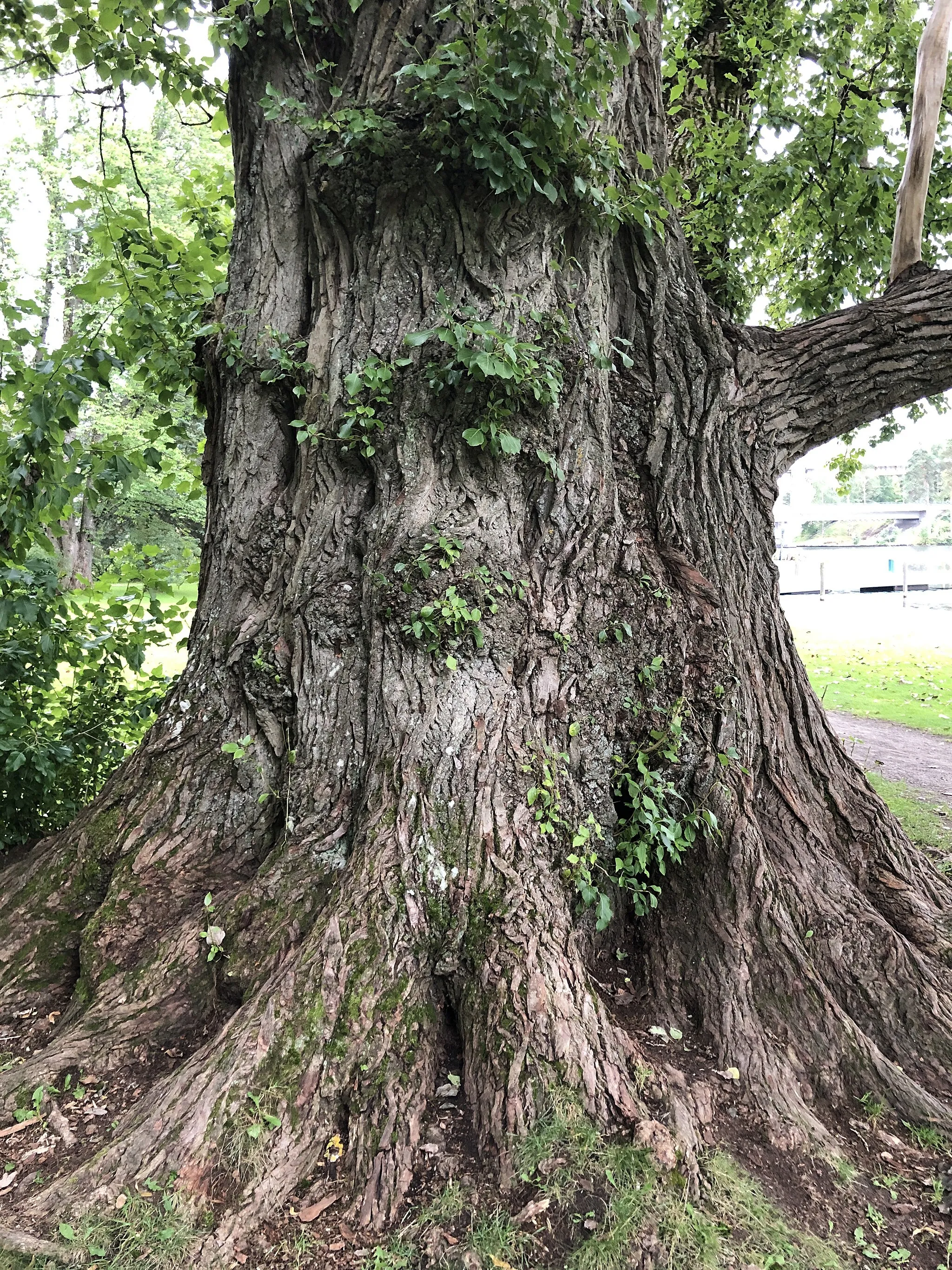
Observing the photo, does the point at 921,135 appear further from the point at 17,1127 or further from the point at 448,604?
the point at 17,1127

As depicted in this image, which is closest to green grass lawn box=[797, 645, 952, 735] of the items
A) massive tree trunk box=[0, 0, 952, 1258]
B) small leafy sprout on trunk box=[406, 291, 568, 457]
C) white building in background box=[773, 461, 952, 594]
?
massive tree trunk box=[0, 0, 952, 1258]

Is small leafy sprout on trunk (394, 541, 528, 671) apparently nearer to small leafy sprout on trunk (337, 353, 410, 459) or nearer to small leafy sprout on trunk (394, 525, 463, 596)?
small leafy sprout on trunk (394, 525, 463, 596)

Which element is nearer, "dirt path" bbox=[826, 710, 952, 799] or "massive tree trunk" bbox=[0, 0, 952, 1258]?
"massive tree trunk" bbox=[0, 0, 952, 1258]

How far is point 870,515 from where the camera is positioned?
53.9 meters

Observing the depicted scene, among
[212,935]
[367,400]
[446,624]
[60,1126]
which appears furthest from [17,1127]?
[367,400]

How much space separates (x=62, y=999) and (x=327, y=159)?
3380 millimetres

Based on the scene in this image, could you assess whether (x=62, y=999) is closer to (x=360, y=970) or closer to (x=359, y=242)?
(x=360, y=970)

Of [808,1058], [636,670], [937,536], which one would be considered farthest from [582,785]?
[937,536]

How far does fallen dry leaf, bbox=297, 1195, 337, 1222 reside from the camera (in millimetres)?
2109

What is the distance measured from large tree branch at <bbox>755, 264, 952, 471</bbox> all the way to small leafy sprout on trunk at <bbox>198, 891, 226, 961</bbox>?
3.41 metres

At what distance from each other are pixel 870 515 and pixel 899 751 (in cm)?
5145

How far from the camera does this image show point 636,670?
3.20 m

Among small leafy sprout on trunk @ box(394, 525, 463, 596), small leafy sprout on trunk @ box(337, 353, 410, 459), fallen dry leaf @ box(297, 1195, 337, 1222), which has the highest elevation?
small leafy sprout on trunk @ box(337, 353, 410, 459)

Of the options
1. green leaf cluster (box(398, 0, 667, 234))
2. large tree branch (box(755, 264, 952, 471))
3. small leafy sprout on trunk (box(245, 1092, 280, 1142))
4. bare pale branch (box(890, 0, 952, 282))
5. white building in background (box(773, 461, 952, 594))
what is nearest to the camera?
small leafy sprout on trunk (box(245, 1092, 280, 1142))
